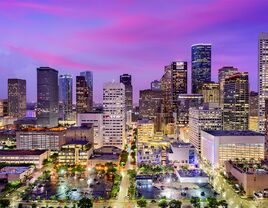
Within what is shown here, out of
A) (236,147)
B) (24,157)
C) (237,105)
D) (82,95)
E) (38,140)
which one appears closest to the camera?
(236,147)

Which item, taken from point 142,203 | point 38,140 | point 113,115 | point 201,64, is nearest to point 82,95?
point 201,64

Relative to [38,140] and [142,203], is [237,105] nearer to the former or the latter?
[38,140]

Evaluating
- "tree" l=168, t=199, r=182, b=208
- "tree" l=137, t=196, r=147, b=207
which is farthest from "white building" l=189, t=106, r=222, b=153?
"tree" l=137, t=196, r=147, b=207

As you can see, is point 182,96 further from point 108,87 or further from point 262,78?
point 108,87

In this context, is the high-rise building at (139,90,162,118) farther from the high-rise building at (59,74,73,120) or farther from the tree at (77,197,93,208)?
the tree at (77,197,93,208)

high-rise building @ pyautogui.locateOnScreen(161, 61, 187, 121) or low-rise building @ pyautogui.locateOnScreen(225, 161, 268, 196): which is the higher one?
high-rise building @ pyautogui.locateOnScreen(161, 61, 187, 121)
